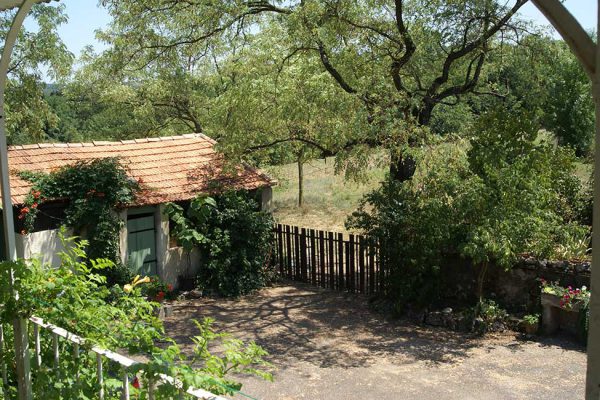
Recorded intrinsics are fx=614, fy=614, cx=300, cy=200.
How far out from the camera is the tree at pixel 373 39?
11922 millimetres

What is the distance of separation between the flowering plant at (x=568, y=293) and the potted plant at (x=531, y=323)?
0.47 meters

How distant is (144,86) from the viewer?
2116 centimetres

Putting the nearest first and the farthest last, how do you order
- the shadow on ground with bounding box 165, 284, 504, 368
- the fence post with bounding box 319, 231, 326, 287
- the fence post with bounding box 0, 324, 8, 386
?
1. the fence post with bounding box 0, 324, 8, 386
2. the shadow on ground with bounding box 165, 284, 504, 368
3. the fence post with bounding box 319, 231, 326, 287

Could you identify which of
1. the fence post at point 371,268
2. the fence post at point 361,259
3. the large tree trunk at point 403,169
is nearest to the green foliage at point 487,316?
the fence post at point 371,268

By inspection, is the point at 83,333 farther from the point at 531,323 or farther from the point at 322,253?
the point at 322,253

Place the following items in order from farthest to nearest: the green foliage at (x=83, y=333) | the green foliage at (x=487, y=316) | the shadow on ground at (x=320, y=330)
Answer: the green foliage at (x=487, y=316) < the shadow on ground at (x=320, y=330) < the green foliage at (x=83, y=333)

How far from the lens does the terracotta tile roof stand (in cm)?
1250

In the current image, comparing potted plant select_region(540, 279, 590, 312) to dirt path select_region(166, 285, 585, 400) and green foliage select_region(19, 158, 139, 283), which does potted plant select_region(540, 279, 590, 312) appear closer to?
dirt path select_region(166, 285, 585, 400)

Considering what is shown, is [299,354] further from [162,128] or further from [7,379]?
[162,128]

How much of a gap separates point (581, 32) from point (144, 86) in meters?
20.6

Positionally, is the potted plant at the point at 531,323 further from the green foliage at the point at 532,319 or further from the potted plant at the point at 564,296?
the potted plant at the point at 564,296

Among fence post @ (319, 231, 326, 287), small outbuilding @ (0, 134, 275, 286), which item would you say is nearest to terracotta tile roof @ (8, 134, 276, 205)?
small outbuilding @ (0, 134, 275, 286)

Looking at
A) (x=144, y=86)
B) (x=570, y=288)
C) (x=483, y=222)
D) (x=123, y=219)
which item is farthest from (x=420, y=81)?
(x=144, y=86)

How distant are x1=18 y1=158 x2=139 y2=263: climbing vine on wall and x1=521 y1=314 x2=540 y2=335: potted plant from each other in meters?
7.57
